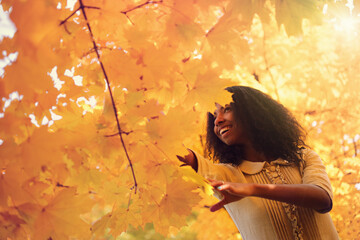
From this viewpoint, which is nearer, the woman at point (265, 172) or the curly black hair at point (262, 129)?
the woman at point (265, 172)

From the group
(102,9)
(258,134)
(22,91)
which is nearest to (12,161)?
(22,91)

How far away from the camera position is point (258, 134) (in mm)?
1508

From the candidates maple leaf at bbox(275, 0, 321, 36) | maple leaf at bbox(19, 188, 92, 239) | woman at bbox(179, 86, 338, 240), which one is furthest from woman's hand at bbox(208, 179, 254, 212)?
maple leaf at bbox(275, 0, 321, 36)

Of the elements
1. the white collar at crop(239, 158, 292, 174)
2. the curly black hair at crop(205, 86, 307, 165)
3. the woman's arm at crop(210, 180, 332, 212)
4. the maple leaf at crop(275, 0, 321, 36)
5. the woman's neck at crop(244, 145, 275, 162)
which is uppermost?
the maple leaf at crop(275, 0, 321, 36)

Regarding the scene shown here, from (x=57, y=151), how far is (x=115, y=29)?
513mm

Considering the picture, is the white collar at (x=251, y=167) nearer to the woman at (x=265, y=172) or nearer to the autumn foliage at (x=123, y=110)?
the woman at (x=265, y=172)

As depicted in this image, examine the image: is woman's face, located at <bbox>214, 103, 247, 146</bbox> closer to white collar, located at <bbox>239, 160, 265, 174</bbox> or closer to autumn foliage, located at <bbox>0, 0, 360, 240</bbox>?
white collar, located at <bbox>239, 160, 265, 174</bbox>

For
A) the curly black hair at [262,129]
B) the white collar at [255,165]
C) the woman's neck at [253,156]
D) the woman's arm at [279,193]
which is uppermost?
the curly black hair at [262,129]

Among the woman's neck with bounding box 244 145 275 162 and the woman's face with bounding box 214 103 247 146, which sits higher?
the woman's face with bounding box 214 103 247 146

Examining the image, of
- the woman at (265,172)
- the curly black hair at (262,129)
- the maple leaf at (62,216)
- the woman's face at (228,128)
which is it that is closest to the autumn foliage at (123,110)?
the maple leaf at (62,216)

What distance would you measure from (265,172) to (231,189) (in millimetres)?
514

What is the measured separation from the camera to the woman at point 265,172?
1091 mm

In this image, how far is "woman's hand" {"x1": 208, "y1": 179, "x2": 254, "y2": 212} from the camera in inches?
36.0

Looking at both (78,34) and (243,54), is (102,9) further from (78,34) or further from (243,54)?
(243,54)
